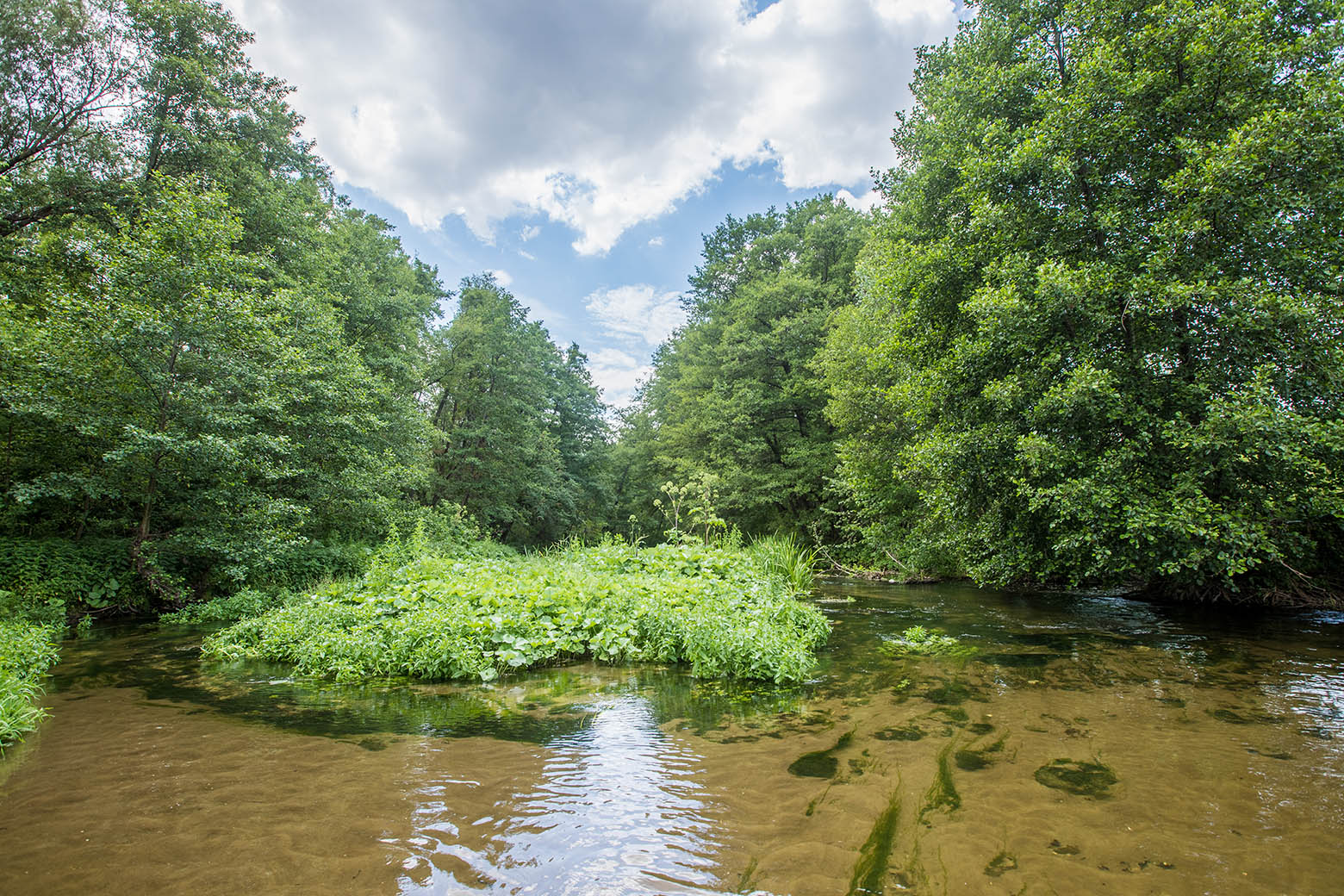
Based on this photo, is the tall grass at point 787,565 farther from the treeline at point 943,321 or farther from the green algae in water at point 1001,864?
the green algae in water at point 1001,864

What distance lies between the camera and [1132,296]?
8.34 meters

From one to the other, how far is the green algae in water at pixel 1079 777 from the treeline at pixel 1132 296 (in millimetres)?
5575

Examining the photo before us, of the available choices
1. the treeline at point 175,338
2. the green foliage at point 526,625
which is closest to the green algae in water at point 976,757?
the green foliage at point 526,625

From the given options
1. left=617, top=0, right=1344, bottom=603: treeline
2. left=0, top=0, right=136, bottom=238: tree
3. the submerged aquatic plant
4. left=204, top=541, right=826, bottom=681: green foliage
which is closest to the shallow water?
left=204, top=541, right=826, bottom=681: green foliage

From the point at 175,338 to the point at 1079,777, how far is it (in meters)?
14.6

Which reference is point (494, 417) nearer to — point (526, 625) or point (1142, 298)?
point (526, 625)

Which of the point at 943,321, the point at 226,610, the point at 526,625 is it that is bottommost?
the point at 226,610

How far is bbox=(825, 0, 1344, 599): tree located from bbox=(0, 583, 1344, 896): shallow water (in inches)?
110

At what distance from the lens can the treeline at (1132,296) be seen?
7426 millimetres

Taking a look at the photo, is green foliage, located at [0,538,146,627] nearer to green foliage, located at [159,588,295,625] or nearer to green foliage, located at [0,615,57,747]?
green foliage, located at [159,588,295,625]

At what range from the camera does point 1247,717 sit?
4.35m

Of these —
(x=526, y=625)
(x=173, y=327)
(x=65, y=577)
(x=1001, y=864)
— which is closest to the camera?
(x=1001, y=864)

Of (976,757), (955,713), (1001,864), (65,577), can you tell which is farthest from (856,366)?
(65,577)

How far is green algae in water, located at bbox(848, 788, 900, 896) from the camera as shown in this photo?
91.5 inches
